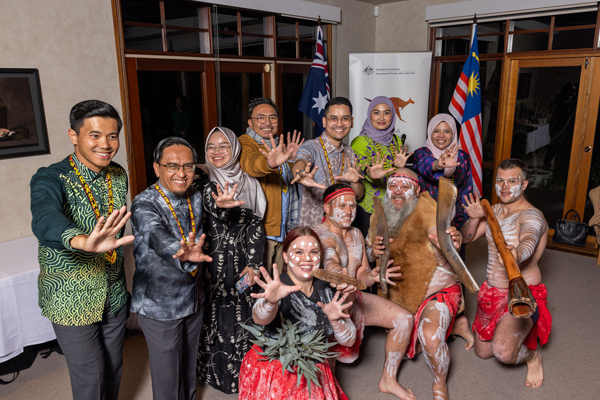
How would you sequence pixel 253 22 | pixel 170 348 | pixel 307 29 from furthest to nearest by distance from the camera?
pixel 307 29
pixel 253 22
pixel 170 348

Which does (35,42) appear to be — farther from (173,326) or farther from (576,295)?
(576,295)

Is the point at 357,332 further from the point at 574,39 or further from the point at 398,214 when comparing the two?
the point at 574,39

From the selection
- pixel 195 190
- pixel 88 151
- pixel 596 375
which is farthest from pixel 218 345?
pixel 596 375

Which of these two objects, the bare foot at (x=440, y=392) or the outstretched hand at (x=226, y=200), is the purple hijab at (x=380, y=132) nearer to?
the outstretched hand at (x=226, y=200)

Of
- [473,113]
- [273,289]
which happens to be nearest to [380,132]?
[273,289]

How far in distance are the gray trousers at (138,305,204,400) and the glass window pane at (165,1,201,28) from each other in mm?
3260

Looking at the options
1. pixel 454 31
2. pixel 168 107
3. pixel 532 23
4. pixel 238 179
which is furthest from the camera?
pixel 454 31

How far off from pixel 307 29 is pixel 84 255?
483 cm

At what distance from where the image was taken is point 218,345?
2791 mm

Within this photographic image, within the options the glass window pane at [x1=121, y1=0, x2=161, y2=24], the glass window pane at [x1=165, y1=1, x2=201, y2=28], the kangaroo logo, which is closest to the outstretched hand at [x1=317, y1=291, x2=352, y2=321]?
the glass window pane at [x1=121, y1=0, x2=161, y2=24]

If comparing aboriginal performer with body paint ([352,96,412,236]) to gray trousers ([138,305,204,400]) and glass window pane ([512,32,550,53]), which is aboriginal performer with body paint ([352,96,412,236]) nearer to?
gray trousers ([138,305,204,400])

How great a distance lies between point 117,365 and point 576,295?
412 cm

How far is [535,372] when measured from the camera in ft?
10.0

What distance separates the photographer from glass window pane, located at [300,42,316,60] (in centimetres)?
598
